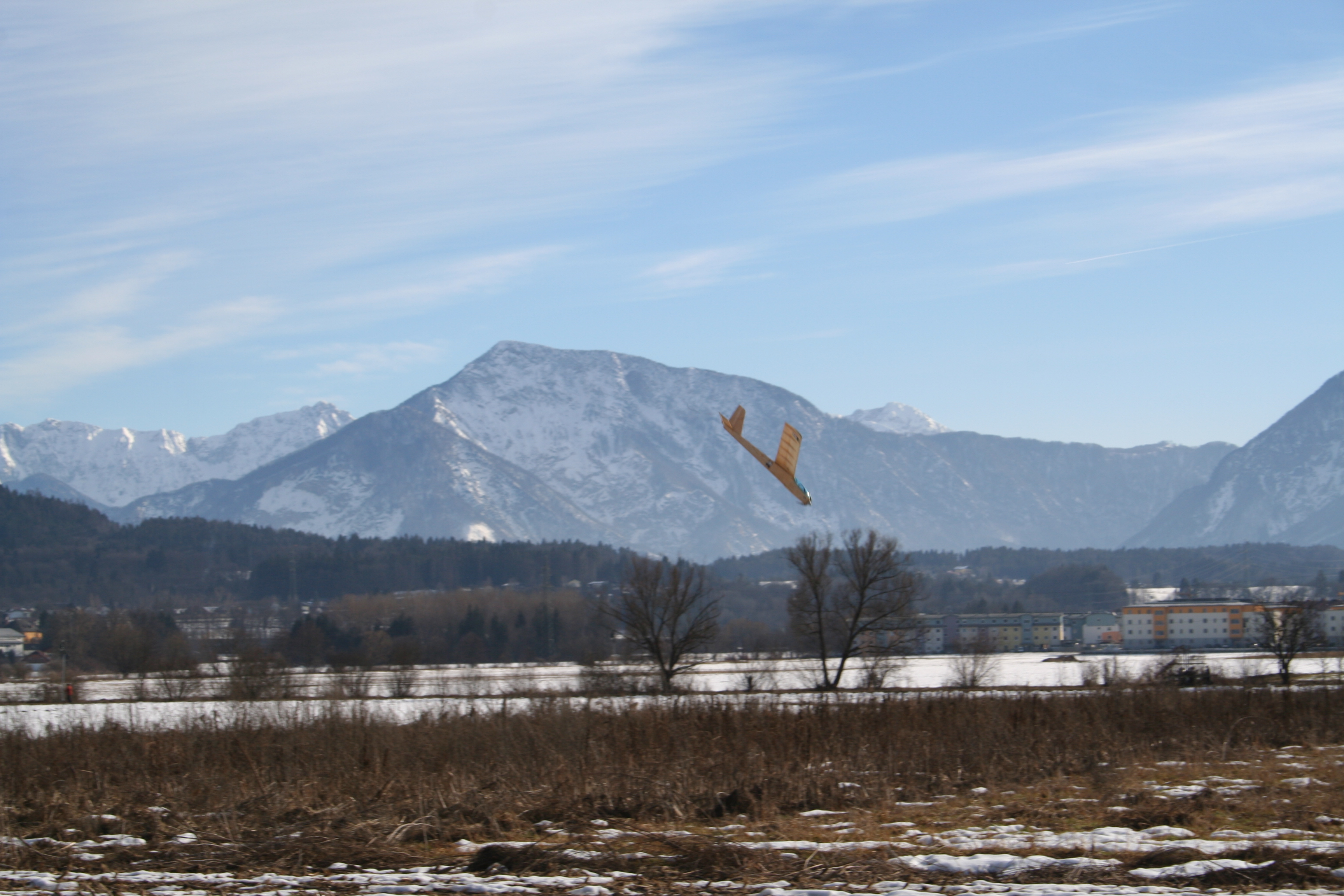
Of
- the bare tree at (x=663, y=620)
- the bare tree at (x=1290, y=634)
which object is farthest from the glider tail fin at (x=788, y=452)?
the bare tree at (x=1290, y=634)

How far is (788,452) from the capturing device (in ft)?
127

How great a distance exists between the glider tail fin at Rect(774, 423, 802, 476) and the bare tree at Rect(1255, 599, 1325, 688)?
31438 millimetres

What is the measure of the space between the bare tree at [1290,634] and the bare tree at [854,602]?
69.7 ft

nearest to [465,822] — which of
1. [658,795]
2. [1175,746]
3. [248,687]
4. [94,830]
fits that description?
[658,795]

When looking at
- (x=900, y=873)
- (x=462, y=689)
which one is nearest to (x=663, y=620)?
(x=462, y=689)

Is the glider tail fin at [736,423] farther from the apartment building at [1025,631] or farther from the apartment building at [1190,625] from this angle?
the apartment building at [1025,631]

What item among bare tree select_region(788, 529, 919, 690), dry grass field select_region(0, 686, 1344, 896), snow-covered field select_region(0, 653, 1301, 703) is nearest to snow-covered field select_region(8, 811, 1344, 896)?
dry grass field select_region(0, 686, 1344, 896)

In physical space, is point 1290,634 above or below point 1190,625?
above

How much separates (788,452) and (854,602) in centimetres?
4609

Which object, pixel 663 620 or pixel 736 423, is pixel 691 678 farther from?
pixel 736 423

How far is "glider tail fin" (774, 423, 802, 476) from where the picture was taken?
3788 cm

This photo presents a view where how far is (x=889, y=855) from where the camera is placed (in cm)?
1516

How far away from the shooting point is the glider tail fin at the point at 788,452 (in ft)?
124

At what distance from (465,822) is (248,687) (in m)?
47.6
